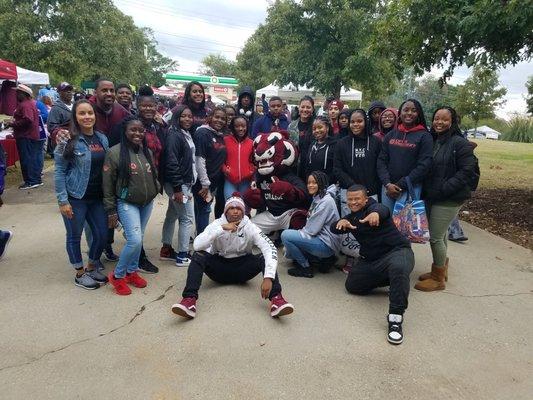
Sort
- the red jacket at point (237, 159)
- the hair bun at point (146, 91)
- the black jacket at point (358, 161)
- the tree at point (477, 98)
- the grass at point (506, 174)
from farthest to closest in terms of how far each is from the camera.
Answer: the tree at point (477, 98) → the grass at point (506, 174) → the red jacket at point (237, 159) → the black jacket at point (358, 161) → the hair bun at point (146, 91)

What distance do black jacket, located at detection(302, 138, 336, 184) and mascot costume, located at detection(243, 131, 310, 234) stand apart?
203 millimetres

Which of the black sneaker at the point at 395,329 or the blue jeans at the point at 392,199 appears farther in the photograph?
the blue jeans at the point at 392,199

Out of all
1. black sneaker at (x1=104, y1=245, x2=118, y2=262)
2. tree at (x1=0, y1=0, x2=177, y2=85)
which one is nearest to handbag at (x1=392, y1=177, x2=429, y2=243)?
black sneaker at (x1=104, y1=245, x2=118, y2=262)

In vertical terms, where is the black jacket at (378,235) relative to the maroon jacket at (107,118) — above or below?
below

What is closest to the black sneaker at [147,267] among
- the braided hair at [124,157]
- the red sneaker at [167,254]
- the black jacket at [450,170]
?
the red sneaker at [167,254]

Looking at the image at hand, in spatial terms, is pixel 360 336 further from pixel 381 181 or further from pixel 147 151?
pixel 147 151

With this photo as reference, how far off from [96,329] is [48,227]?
10.8 ft

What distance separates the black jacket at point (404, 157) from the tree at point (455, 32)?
8.08 feet

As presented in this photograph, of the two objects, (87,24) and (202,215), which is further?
(87,24)

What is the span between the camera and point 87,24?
17.7m

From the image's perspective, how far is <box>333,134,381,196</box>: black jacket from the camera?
466 centimetres

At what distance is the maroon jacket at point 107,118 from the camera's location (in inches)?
167

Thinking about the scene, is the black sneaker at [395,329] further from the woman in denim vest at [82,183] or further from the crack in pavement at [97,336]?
the woman in denim vest at [82,183]

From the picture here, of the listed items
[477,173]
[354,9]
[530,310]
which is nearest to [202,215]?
[477,173]
